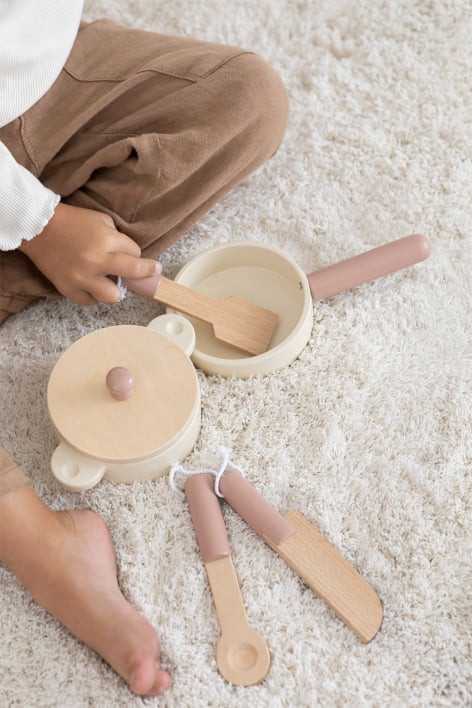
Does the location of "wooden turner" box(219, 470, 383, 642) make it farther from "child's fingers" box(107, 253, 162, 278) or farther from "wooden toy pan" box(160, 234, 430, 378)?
"child's fingers" box(107, 253, 162, 278)

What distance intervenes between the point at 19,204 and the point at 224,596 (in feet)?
1.54

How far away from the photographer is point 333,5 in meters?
1.25

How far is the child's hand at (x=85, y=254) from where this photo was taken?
34.4 inches

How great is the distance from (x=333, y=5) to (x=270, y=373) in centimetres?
68

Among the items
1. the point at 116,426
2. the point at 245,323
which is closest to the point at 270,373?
the point at 245,323

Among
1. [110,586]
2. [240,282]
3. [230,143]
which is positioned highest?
[230,143]

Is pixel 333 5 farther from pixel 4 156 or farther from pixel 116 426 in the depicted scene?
pixel 116 426

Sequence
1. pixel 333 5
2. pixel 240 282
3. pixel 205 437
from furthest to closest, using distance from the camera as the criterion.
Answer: pixel 333 5, pixel 240 282, pixel 205 437

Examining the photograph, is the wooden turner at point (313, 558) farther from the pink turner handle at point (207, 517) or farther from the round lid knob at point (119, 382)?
the round lid knob at point (119, 382)

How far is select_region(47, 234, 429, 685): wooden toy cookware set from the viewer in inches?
31.4

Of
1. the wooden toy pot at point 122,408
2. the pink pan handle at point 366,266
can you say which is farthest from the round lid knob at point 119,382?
the pink pan handle at point 366,266

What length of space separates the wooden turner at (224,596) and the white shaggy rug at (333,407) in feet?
0.04

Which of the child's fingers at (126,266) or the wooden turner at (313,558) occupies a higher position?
the child's fingers at (126,266)

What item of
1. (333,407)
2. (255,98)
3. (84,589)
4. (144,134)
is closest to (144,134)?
(144,134)
